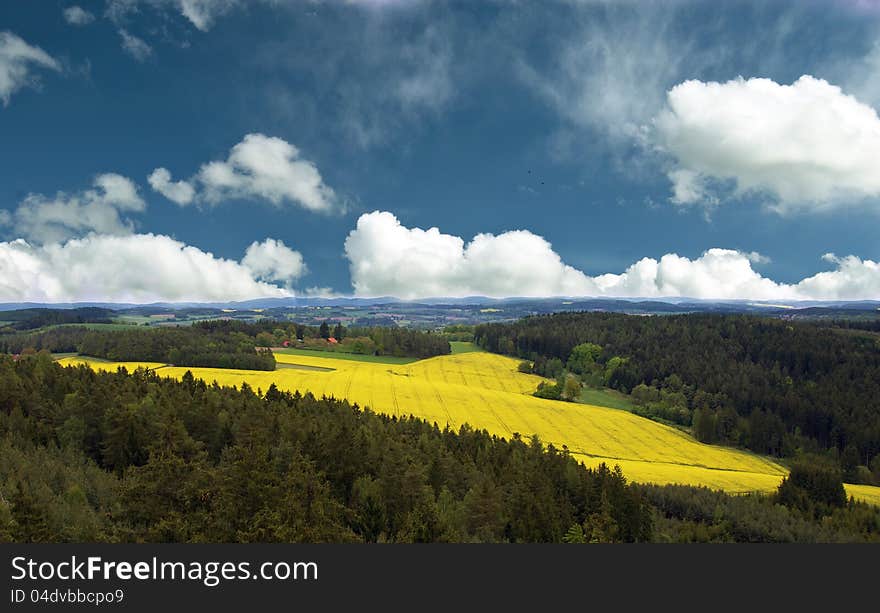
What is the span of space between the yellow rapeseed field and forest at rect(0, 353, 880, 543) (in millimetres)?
16355

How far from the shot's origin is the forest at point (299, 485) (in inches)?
1203

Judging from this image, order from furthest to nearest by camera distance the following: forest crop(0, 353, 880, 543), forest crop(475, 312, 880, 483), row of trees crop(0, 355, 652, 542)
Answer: forest crop(475, 312, 880, 483) → forest crop(0, 353, 880, 543) → row of trees crop(0, 355, 652, 542)

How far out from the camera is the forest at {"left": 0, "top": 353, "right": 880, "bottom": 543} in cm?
3056

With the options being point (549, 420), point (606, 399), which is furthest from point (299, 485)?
point (606, 399)

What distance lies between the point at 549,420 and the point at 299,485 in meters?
95.2

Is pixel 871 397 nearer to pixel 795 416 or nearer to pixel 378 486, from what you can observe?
pixel 795 416

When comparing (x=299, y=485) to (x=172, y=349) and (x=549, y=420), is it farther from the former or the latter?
(x=172, y=349)

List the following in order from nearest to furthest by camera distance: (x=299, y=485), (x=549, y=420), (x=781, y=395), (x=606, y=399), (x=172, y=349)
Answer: (x=299, y=485) < (x=549, y=420) < (x=781, y=395) < (x=172, y=349) < (x=606, y=399)

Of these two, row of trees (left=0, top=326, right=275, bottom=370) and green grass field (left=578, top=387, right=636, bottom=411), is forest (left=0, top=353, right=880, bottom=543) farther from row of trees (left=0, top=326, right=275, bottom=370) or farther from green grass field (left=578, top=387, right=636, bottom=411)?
green grass field (left=578, top=387, right=636, bottom=411)

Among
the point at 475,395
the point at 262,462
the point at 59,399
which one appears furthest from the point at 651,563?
the point at 475,395

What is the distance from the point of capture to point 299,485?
32.6 metres

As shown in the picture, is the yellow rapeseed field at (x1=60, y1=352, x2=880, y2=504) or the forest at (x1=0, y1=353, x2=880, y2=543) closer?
the forest at (x1=0, y1=353, x2=880, y2=543)

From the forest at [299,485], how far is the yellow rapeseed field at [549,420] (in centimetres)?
1636

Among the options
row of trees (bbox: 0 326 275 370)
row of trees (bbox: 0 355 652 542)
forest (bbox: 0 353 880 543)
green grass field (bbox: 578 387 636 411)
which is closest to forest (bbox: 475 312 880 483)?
green grass field (bbox: 578 387 636 411)
